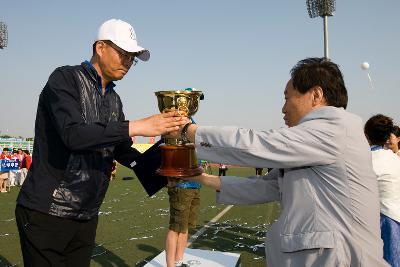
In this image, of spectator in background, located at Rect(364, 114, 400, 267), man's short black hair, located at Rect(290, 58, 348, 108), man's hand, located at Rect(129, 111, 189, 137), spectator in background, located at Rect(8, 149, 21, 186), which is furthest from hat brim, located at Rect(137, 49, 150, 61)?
spectator in background, located at Rect(8, 149, 21, 186)

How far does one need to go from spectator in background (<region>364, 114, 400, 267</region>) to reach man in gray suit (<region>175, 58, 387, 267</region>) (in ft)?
7.71

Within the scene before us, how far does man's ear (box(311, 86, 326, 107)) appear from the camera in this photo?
2152 mm

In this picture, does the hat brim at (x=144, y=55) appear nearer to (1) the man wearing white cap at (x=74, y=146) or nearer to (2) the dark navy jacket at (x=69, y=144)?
(1) the man wearing white cap at (x=74, y=146)

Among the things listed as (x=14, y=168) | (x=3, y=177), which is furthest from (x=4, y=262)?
(x=14, y=168)

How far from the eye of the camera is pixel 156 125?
2.24m

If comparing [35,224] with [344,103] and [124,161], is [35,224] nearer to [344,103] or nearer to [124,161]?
[124,161]

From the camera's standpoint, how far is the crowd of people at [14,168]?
17.7 m

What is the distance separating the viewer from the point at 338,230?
197cm

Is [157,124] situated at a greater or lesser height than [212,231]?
greater

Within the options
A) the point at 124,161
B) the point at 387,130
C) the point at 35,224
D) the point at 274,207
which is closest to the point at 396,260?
the point at 387,130

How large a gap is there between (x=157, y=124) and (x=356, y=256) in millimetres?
1275

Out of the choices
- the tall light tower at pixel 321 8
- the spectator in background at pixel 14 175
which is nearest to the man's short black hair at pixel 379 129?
the spectator in background at pixel 14 175

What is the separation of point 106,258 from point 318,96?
475cm

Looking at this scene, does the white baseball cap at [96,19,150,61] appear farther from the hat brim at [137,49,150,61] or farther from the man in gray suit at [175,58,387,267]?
the man in gray suit at [175,58,387,267]
